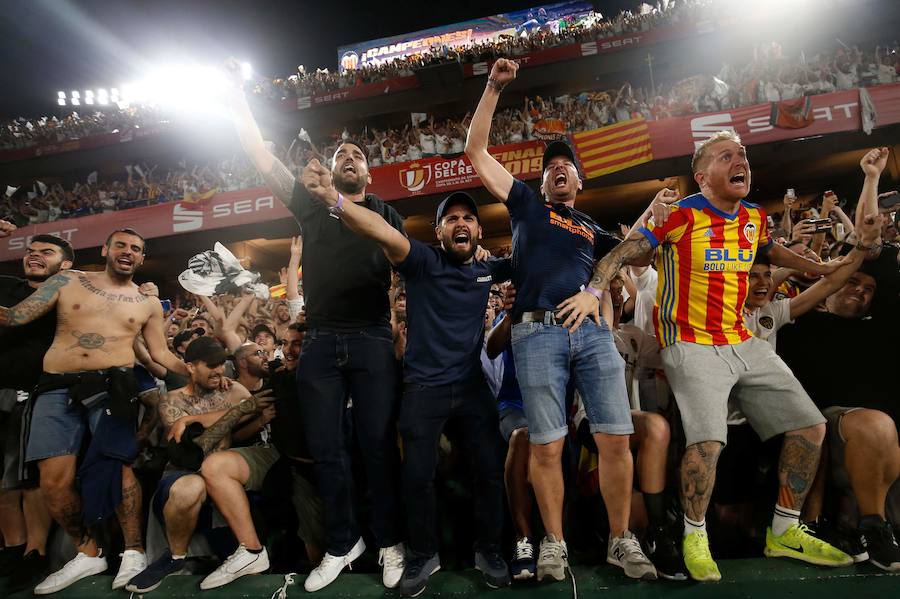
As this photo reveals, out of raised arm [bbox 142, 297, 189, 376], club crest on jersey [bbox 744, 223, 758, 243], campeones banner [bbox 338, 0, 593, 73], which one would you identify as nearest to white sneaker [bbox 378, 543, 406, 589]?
raised arm [bbox 142, 297, 189, 376]

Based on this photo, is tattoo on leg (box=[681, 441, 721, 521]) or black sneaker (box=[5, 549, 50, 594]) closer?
tattoo on leg (box=[681, 441, 721, 521])

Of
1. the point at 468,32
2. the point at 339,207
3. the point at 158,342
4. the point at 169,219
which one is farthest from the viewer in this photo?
the point at 468,32

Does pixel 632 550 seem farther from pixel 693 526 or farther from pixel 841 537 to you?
pixel 841 537

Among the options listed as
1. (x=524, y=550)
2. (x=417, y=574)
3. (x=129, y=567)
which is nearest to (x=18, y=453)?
(x=129, y=567)

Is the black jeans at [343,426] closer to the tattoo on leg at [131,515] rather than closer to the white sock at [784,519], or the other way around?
the tattoo on leg at [131,515]

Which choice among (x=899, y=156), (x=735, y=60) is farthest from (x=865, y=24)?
(x=899, y=156)

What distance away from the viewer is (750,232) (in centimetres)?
248

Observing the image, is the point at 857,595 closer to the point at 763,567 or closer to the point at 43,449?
the point at 763,567

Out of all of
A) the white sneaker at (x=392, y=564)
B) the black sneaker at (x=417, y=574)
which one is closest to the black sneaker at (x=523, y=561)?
the black sneaker at (x=417, y=574)

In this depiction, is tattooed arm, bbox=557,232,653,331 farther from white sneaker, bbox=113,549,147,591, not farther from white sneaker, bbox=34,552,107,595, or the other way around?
white sneaker, bbox=34,552,107,595

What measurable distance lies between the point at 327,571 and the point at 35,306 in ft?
8.22

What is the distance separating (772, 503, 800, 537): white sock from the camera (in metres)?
2.33

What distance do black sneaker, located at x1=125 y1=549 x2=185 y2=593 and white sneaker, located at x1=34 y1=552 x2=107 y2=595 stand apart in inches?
16.4

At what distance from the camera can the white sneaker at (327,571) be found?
7.82ft
